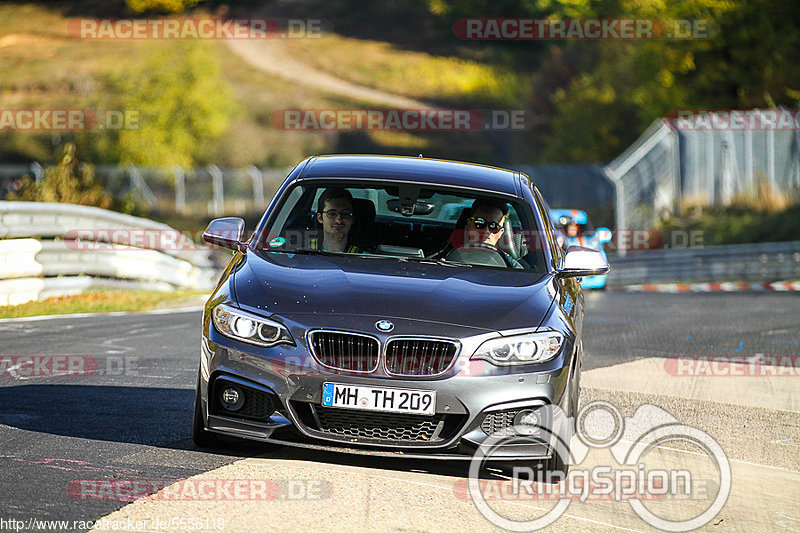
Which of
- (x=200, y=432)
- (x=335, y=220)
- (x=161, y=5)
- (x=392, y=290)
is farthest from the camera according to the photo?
(x=161, y=5)

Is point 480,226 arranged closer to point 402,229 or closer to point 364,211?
point 402,229

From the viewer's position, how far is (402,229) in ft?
26.0

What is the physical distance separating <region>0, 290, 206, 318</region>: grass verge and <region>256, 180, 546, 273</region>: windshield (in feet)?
23.9

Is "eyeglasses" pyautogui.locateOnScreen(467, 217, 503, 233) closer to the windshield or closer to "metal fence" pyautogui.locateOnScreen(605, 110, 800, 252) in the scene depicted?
the windshield

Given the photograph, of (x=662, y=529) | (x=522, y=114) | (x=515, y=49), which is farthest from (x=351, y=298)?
(x=515, y=49)

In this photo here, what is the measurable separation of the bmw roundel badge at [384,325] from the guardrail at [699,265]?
67.3ft

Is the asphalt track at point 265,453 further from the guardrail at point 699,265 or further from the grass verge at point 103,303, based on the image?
the guardrail at point 699,265

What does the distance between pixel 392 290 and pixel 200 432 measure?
1.26m

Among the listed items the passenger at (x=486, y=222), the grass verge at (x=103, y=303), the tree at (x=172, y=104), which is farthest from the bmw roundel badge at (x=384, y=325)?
the tree at (x=172, y=104)

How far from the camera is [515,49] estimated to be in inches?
3548

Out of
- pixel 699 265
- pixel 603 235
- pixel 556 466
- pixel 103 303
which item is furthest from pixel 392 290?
pixel 699 265

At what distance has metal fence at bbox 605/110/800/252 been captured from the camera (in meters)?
33.6

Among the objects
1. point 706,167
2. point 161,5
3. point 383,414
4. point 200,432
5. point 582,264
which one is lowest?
point 200,432

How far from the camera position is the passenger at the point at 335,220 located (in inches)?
300
